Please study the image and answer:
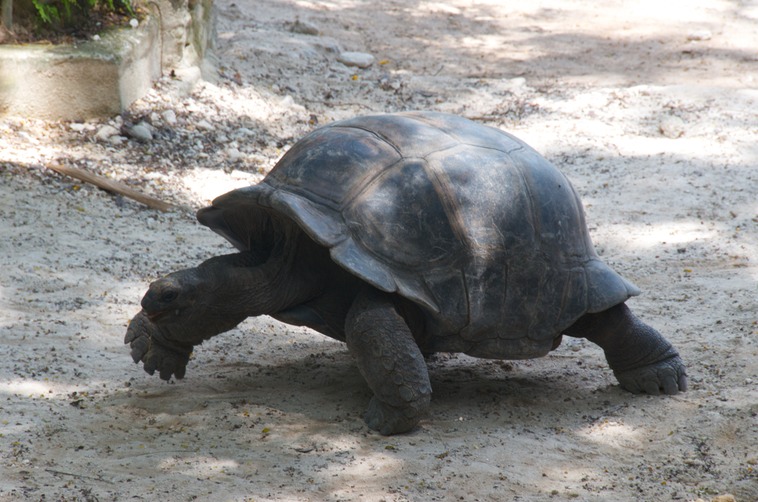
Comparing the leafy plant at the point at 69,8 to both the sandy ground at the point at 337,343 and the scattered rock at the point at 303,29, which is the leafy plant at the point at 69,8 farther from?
the scattered rock at the point at 303,29

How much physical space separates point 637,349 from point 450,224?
3.55 feet

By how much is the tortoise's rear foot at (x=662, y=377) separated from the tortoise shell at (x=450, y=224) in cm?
34

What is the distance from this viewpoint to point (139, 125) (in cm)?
699

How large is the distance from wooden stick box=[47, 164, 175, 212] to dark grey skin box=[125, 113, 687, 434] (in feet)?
7.70

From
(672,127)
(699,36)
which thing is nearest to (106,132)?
(672,127)

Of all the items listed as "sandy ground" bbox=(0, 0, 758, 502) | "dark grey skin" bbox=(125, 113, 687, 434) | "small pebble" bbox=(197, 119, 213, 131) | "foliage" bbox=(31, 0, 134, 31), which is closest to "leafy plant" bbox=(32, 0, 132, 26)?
"foliage" bbox=(31, 0, 134, 31)

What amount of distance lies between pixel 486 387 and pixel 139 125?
4118 millimetres

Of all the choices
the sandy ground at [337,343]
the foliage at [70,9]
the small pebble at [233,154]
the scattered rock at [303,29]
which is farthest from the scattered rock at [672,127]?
the foliage at [70,9]

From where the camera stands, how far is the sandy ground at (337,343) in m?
3.06

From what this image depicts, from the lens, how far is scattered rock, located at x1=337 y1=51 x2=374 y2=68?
992 cm

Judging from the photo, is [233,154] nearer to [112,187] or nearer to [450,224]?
[112,187]

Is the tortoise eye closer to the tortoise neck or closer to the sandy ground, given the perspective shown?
the tortoise neck

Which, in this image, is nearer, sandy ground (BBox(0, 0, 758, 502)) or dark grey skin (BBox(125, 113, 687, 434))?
sandy ground (BBox(0, 0, 758, 502))

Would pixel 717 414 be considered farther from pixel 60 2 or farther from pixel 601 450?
pixel 60 2
